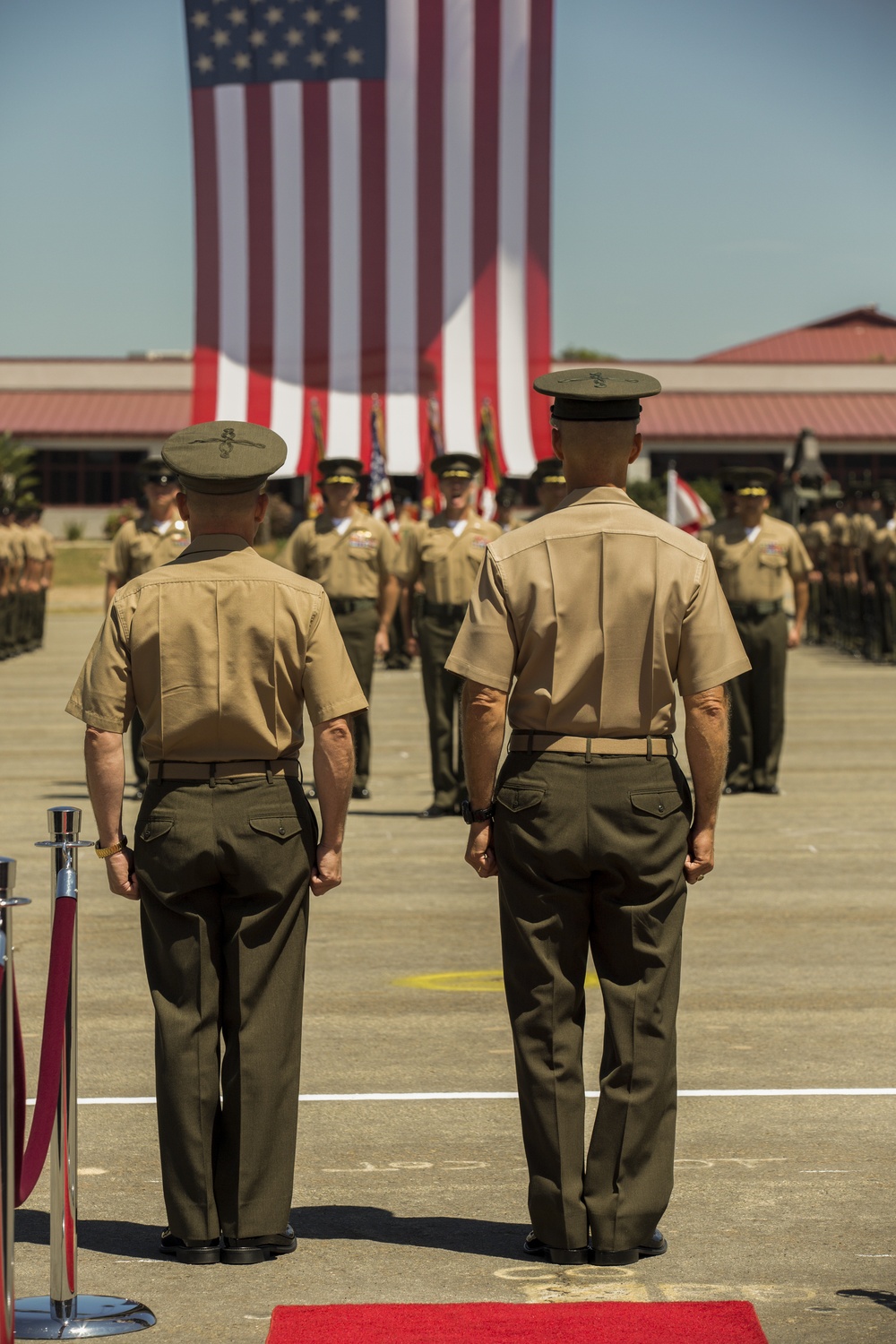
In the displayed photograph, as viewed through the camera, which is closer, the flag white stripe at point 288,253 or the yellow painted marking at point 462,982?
the yellow painted marking at point 462,982

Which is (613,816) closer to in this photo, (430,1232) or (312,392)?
(430,1232)

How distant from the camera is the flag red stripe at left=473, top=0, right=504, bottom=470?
26281 millimetres

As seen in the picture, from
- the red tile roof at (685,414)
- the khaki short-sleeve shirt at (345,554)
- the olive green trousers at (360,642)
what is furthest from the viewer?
the red tile roof at (685,414)

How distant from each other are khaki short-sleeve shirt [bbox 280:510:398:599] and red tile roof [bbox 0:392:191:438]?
1963 inches

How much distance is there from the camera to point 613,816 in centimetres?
432

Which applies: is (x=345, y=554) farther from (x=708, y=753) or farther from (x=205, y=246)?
(x=205, y=246)

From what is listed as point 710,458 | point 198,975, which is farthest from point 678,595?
point 710,458

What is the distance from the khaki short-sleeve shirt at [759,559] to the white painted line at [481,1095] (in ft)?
24.1

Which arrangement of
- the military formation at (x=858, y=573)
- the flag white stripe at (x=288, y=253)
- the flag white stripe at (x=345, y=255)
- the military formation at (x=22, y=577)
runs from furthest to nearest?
the military formation at (x=22, y=577)
the flag white stripe at (x=345, y=255)
the flag white stripe at (x=288, y=253)
the military formation at (x=858, y=573)

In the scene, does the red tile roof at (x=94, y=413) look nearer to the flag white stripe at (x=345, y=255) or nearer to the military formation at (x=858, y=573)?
the flag white stripe at (x=345, y=255)

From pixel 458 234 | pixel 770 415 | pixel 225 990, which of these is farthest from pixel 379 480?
pixel 770 415

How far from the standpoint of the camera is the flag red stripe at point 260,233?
26.0 metres

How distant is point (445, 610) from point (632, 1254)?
321 inches

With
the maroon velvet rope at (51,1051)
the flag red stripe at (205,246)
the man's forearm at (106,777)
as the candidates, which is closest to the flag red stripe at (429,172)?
the flag red stripe at (205,246)
